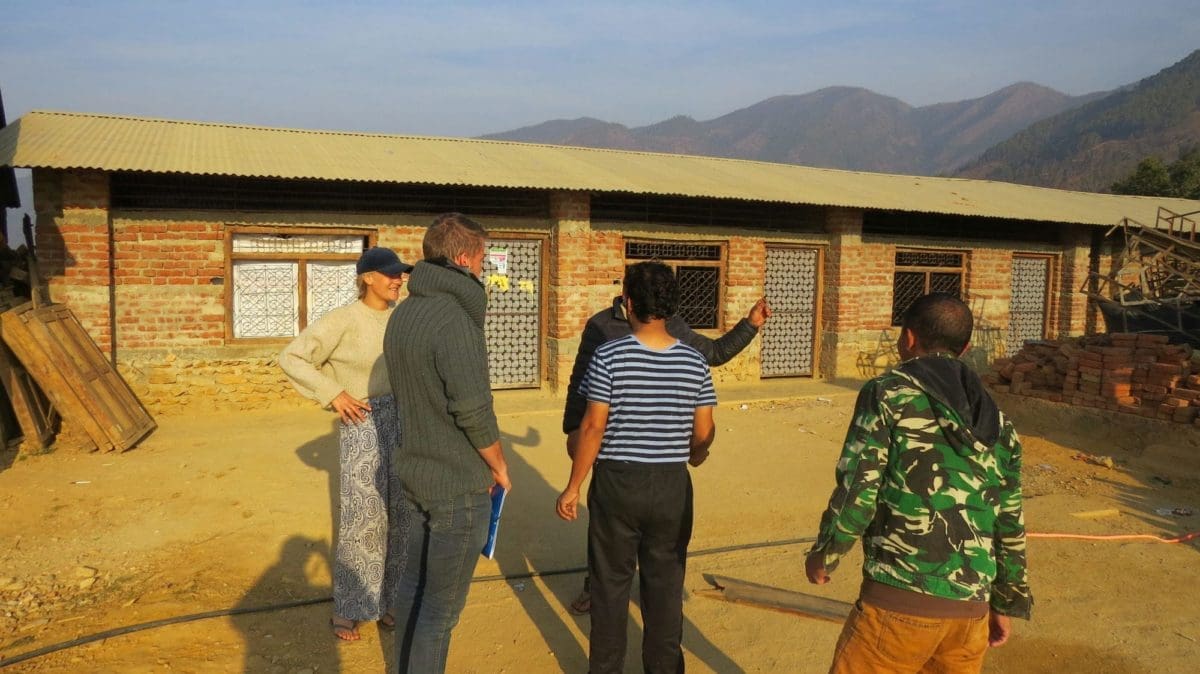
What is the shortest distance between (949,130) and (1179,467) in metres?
179

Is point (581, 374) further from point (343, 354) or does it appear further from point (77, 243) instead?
point (77, 243)

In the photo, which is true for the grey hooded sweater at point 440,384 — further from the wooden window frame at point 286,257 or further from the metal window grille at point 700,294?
the metal window grille at point 700,294

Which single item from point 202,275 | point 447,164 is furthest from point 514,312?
point 202,275

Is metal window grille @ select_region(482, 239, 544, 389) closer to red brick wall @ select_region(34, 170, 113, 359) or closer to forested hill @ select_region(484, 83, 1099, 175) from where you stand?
red brick wall @ select_region(34, 170, 113, 359)

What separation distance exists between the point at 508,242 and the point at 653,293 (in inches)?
275

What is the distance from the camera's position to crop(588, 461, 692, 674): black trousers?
283 cm

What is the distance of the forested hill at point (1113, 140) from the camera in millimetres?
54531

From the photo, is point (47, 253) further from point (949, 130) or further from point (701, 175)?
point (949, 130)

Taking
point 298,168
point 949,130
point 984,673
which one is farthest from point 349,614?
point 949,130

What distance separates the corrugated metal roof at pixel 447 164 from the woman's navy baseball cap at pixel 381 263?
4.96 metres

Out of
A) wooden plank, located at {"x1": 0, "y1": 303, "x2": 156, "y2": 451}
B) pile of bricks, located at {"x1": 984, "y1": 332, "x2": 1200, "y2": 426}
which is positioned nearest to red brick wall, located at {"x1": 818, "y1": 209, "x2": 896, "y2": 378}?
pile of bricks, located at {"x1": 984, "y1": 332, "x2": 1200, "y2": 426}

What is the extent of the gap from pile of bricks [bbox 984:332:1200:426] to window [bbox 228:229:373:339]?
302 inches

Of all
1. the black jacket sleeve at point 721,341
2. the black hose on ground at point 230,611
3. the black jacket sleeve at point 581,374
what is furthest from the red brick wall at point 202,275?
the black jacket sleeve at point 721,341

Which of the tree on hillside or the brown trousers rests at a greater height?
the tree on hillside
